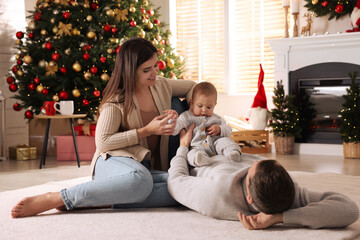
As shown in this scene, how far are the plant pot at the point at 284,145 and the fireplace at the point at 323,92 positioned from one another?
19cm

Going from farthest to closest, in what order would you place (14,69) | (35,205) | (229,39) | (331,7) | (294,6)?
1. (229,39)
2. (294,6)
3. (331,7)
4. (14,69)
5. (35,205)

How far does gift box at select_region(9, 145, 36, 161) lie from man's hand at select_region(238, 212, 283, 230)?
3.44 meters

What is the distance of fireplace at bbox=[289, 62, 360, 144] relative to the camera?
4918 millimetres

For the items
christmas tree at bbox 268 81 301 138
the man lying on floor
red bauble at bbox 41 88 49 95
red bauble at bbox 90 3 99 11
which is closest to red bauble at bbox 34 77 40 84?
red bauble at bbox 41 88 49 95

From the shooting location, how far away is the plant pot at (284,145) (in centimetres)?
495

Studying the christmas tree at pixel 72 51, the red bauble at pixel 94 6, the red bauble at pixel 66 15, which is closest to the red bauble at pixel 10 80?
the christmas tree at pixel 72 51

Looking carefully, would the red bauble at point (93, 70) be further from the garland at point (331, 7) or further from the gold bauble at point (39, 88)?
the garland at point (331, 7)

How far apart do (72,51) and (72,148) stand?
0.94m

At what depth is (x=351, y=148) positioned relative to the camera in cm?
459

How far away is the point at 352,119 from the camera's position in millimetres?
4559

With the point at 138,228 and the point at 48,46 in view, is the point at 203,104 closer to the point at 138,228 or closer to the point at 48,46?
the point at 138,228

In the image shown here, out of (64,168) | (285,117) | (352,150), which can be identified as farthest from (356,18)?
(64,168)

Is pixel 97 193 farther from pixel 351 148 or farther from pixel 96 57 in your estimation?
pixel 351 148

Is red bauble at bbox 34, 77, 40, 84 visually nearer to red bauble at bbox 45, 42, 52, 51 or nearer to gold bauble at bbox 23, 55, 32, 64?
gold bauble at bbox 23, 55, 32, 64
